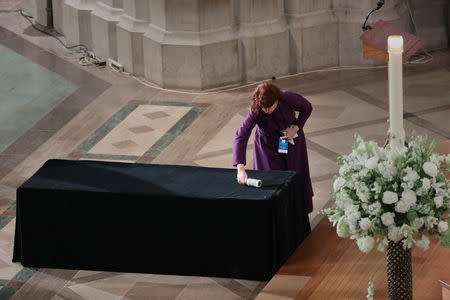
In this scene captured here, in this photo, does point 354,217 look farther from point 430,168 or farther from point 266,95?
point 266,95

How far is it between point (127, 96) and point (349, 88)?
7.61 ft

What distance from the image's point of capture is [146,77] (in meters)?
10.6

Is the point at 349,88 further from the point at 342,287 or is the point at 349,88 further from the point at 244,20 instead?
the point at 342,287

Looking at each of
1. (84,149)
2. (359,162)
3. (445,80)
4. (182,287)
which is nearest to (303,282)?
(359,162)

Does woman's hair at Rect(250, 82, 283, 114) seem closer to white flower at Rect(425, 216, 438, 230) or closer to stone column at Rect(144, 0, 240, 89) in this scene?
white flower at Rect(425, 216, 438, 230)

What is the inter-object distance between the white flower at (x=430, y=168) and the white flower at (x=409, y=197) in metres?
0.11

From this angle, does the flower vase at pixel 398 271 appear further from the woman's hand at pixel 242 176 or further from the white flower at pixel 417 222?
the woman's hand at pixel 242 176

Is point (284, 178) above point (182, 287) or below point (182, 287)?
above

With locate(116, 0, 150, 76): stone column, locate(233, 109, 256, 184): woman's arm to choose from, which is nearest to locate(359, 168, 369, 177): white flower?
locate(233, 109, 256, 184): woman's arm

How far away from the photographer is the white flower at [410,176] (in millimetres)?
3957

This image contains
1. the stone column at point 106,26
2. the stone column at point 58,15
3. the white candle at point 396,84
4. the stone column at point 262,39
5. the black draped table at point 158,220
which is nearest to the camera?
the white candle at point 396,84

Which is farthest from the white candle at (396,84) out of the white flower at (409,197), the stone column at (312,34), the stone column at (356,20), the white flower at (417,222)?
the stone column at (356,20)

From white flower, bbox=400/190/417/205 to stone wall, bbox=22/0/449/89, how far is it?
629 centimetres

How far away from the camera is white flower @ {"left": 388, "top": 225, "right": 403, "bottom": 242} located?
398 centimetres
